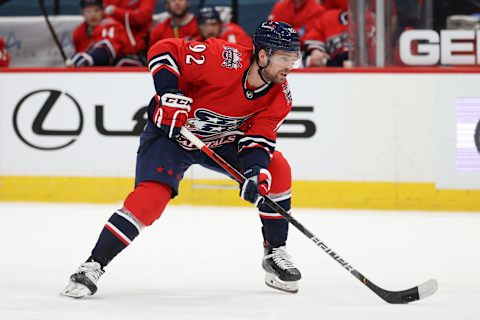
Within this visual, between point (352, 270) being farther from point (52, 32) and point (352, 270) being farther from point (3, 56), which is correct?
point (52, 32)

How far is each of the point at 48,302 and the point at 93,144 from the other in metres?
2.85

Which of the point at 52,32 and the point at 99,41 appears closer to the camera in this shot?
the point at 99,41

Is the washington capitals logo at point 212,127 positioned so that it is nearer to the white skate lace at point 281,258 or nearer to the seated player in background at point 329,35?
the white skate lace at point 281,258

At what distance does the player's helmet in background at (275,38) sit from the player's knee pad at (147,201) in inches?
22.7

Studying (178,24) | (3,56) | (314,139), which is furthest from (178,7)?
(314,139)

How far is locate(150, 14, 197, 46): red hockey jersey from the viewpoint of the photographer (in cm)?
699

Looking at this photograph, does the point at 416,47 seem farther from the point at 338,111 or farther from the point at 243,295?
the point at 243,295

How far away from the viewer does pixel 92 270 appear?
348cm

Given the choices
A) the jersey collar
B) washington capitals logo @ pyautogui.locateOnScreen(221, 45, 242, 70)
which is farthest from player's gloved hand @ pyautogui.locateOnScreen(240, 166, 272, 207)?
washington capitals logo @ pyautogui.locateOnScreen(221, 45, 242, 70)

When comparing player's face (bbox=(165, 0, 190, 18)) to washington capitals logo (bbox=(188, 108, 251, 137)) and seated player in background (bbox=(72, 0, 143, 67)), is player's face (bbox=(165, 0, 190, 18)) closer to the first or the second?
seated player in background (bbox=(72, 0, 143, 67))

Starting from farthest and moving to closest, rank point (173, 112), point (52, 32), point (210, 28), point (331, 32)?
point (52, 32)
point (331, 32)
point (210, 28)
point (173, 112)

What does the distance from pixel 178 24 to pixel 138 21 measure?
0.31 metres

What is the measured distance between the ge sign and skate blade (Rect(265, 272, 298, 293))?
2.64 metres

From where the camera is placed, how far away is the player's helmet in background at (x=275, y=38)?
3.48 metres
